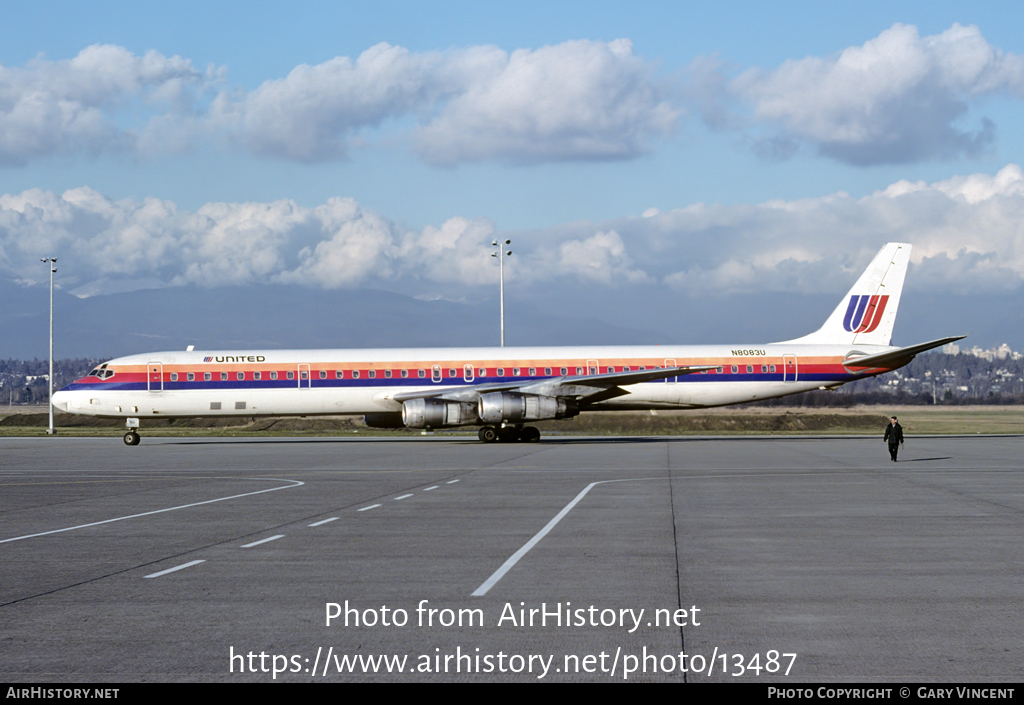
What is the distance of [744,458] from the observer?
3394 cm

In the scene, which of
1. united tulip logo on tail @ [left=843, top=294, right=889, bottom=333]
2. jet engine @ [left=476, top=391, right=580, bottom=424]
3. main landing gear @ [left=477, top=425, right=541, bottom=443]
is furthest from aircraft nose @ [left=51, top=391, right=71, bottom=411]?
united tulip logo on tail @ [left=843, top=294, right=889, bottom=333]

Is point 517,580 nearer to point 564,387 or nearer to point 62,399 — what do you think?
point 564,387

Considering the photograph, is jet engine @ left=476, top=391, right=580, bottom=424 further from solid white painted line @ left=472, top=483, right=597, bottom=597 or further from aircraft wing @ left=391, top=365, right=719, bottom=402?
solid white painted line @ left=472, top=483, right=597, bottom=597

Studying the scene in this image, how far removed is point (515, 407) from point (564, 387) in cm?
281

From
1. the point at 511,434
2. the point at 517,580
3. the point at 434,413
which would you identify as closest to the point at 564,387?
the point at 511,434

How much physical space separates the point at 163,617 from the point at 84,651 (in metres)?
1.34

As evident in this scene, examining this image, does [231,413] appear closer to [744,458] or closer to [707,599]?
[744,458]

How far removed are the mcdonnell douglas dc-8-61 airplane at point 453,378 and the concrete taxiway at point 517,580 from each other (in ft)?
68.2

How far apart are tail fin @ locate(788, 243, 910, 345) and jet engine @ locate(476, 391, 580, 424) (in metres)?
14.6

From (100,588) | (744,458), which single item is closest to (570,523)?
(100,588)

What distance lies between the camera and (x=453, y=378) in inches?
1841

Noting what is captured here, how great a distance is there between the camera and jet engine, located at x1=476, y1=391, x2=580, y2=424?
43.7 m
